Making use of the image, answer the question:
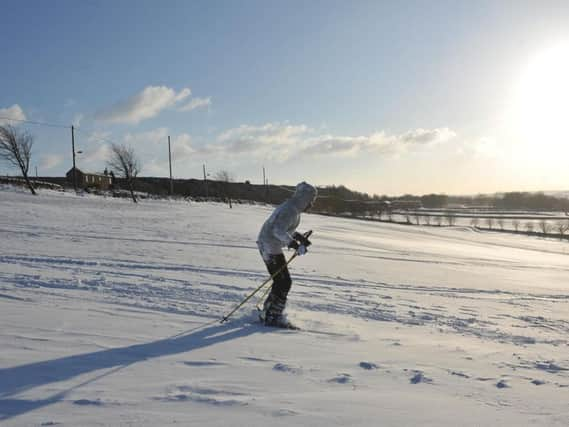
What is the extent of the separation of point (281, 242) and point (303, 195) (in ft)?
2.50

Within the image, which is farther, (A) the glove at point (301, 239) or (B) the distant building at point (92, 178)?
(B) the distant building at point (92, 178)

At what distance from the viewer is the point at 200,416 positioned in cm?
269

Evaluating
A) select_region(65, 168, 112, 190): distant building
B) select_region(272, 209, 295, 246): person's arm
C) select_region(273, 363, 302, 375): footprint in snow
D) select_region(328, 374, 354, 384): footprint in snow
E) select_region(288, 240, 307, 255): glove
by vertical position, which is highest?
select_region(65, 168, 112, 190): distant building

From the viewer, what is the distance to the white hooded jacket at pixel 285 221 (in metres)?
5.46

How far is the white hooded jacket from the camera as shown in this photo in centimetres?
546

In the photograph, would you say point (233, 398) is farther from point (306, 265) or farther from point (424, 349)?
point (306, 265)

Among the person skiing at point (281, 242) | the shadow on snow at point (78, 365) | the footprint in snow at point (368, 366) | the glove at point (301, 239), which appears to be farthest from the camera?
the glove at point (301, 239)

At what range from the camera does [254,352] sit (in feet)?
13.6

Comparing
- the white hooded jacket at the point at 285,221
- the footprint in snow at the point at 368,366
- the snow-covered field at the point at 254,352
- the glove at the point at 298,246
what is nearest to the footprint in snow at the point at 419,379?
the snow-covered field at the point at 254,352

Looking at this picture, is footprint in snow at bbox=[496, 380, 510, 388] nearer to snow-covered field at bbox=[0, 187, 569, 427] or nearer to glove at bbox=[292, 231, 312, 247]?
snow-covered field at bbox=[0, 187, 569, 427]

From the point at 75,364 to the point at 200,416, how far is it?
149 centimetres

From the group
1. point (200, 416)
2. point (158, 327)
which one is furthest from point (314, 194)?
point (200, 416)

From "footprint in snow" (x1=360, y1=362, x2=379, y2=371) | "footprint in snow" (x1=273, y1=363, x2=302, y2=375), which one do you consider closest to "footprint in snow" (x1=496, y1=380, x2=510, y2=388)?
"footprint in snow" (x1=360, y1=362, x2=379, y2=371)

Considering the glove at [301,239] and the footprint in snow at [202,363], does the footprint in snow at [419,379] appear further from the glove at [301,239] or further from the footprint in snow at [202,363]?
the glove at [301,239]
